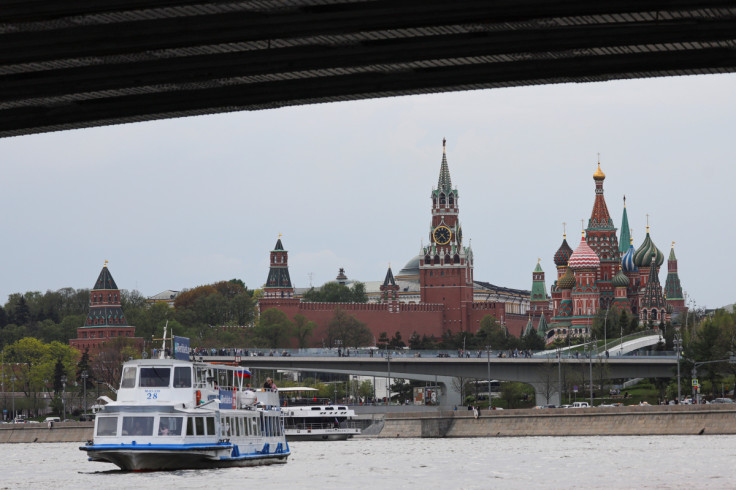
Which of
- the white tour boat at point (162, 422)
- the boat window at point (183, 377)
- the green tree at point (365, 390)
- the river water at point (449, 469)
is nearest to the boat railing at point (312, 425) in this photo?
the river water at point (449, 469)

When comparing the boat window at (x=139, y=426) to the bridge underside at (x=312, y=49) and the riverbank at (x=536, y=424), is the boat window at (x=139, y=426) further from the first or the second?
the riverbank at (x=536, y=424)

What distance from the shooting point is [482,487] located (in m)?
49.6

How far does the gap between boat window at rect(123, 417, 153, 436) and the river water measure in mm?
1494

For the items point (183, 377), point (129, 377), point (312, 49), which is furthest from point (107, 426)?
point (312, 49)

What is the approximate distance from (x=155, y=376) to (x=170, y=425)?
1.87 metres

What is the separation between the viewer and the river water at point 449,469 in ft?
167

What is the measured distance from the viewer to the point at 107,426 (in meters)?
55.0

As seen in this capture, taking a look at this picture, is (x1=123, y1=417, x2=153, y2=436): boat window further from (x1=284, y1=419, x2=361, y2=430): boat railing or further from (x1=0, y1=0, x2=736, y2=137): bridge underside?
(x1=284, y1=419, x2=361, y2=430): boat railing

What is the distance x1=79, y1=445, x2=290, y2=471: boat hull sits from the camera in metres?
54.2

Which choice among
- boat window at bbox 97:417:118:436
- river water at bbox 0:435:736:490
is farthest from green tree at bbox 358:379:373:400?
boat window at bbox 97:417:118:436

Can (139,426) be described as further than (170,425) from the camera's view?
No

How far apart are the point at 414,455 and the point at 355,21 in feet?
164

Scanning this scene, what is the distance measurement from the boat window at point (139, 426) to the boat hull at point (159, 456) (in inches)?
21.7

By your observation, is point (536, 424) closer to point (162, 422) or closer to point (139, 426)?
point (162, 422)
